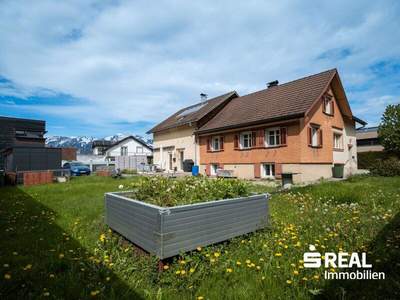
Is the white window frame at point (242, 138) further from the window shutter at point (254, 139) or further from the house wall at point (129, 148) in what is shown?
the house wall at point (129, 148)

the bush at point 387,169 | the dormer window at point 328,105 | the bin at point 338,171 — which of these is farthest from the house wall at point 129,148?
the bush at point 387,169

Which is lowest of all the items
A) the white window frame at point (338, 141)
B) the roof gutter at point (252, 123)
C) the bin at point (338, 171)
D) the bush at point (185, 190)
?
the bin at point (338, 171)

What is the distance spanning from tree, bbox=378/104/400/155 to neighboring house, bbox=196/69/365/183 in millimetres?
3446

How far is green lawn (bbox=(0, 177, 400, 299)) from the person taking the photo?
8.81ft

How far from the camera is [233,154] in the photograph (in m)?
18.6

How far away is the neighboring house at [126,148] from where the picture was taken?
46375 millimetres

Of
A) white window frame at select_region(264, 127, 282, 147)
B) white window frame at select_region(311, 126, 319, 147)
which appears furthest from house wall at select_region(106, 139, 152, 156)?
white window frame at select_region(311, 126, 319, 147)

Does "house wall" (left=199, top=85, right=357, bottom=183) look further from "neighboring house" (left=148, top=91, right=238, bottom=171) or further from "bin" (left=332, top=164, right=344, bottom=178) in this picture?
"neighboring house" (left=148, top=91, right=238, bottom=171)

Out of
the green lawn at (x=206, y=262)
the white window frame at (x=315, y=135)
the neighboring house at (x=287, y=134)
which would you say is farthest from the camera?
the white window frame at (x=315, y=135)

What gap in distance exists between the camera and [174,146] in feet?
85.0

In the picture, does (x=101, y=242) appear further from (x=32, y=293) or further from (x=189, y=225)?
(x=189, y=225)

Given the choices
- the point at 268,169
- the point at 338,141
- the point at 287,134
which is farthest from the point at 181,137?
the point at 338,141

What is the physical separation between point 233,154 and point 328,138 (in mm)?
6917

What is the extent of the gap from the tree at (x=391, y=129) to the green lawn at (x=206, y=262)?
21.4m
